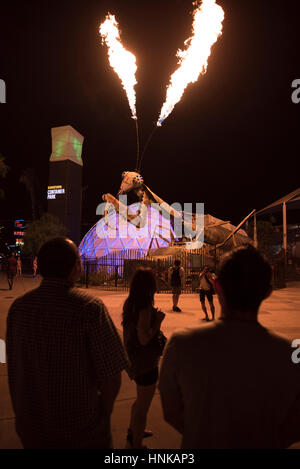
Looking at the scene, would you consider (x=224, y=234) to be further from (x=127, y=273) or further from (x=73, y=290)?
(x=73, y=290)

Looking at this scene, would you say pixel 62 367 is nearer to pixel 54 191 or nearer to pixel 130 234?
pixel 130 234

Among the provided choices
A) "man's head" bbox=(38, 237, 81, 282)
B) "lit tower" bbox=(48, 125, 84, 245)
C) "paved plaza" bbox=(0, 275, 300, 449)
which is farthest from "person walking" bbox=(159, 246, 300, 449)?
"lit tower" bbox=(48, 125, 84, 245)

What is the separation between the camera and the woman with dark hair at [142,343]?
9.85ft

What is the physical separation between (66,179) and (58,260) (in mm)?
55240

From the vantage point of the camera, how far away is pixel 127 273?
59.5 ft

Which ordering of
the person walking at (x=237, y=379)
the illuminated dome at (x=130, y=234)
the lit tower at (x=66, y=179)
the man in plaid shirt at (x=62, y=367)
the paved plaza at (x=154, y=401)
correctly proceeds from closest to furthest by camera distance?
the person walking at (x=237, y=379), the man in plaid shirt at (x=62, y=367), the paved plaza at (x=154, y=401), the illuminated dome at (x=130, y=234), the lit tower at (x=66, y=179)

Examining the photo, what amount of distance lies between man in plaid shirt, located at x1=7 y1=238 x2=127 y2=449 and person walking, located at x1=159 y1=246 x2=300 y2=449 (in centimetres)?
50

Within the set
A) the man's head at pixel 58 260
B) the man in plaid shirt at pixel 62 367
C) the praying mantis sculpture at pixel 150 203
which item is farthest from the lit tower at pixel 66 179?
the man in plaid shirt at pixel 62 367

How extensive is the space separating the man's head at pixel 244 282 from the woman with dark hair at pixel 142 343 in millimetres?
1744

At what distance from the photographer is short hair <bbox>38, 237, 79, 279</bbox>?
193cm

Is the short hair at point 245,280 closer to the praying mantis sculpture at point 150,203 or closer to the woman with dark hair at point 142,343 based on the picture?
the woman with dark hair at point 142,343

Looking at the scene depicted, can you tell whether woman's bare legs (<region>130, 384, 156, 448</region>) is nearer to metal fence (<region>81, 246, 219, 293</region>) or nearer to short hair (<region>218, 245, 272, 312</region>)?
short hair (<region>218, 245, 272, 312</region>)

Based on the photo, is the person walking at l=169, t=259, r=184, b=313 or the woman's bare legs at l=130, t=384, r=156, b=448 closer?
the woman's bare legs at l=130, t=384, r=156, b=448
